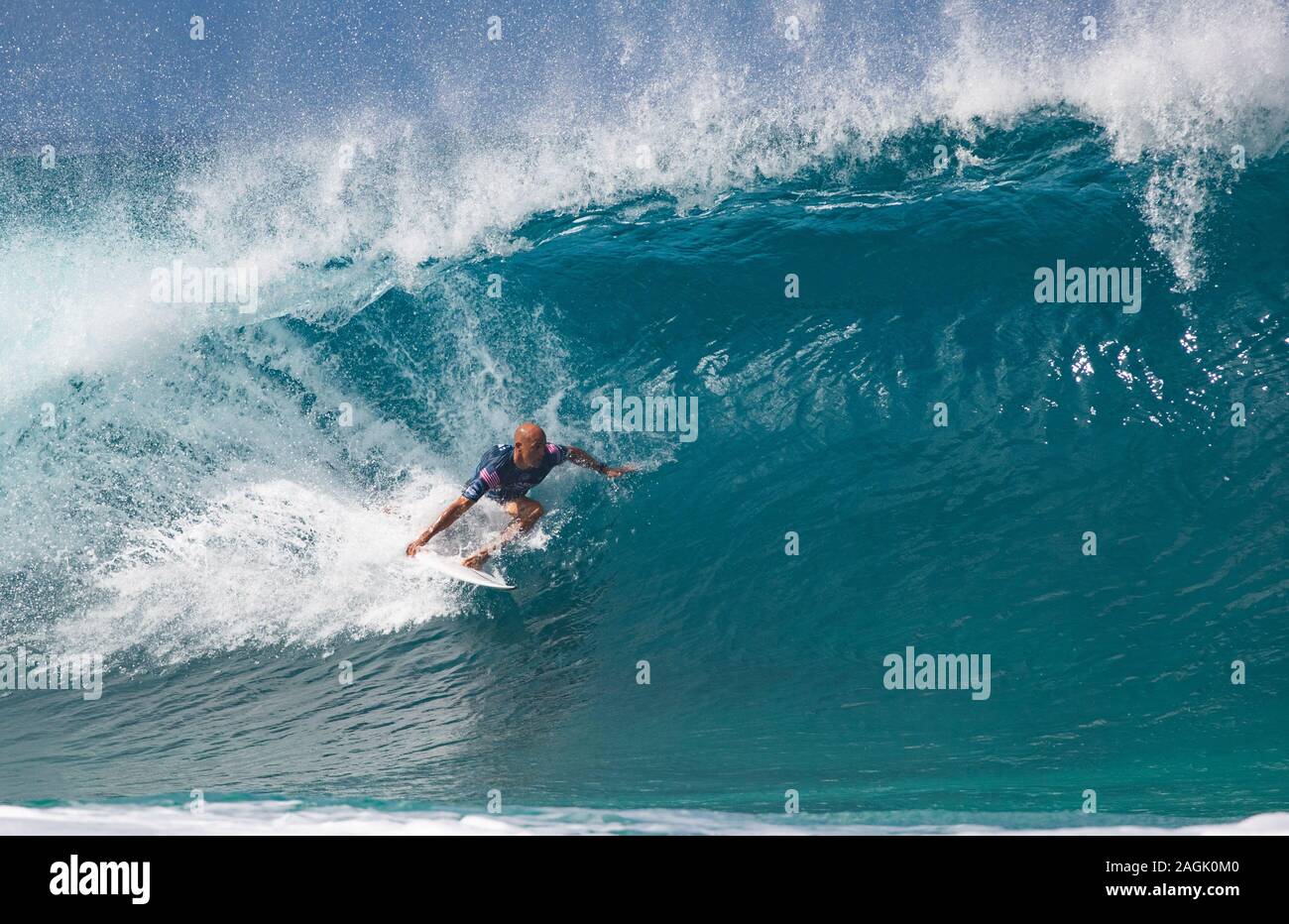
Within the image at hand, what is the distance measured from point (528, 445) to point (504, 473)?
0.45 m

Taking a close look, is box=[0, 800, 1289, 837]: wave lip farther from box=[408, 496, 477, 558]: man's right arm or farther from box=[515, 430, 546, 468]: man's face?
box=[515, 430, 546, 468]: man's face

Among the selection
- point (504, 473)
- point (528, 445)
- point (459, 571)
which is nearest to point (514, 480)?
point (504, 473)

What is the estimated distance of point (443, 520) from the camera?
7.45 meters

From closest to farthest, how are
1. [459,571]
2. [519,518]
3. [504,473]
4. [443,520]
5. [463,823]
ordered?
[463,823]
[459,571]
[443,520]
[504,473]
[519,518]

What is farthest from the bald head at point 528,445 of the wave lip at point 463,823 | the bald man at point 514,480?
the wave lip at point 463,823

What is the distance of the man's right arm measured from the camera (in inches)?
291

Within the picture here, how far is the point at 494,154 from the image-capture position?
1299 cm

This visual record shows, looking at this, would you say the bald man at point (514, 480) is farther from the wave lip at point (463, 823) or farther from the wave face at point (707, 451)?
the wave lip at point (463, 823)

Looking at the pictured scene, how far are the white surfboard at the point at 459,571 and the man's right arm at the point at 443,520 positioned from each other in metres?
0.08

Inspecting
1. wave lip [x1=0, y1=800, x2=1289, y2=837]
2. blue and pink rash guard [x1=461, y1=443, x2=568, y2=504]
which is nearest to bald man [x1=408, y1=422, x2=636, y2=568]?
blue and pink rash guard [x1=461, y1=443, x2=568, y2=504]

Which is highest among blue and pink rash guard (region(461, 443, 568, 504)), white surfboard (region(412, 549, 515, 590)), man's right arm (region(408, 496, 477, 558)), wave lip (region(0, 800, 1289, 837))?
blue and pink rash guard (region(461, 443, 568, 504))

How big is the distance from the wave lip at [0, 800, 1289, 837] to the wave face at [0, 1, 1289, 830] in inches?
4.2

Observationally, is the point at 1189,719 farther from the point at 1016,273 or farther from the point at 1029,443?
the point at 1016,273

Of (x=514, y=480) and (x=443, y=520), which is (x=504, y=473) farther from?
(x=443, y=520)
